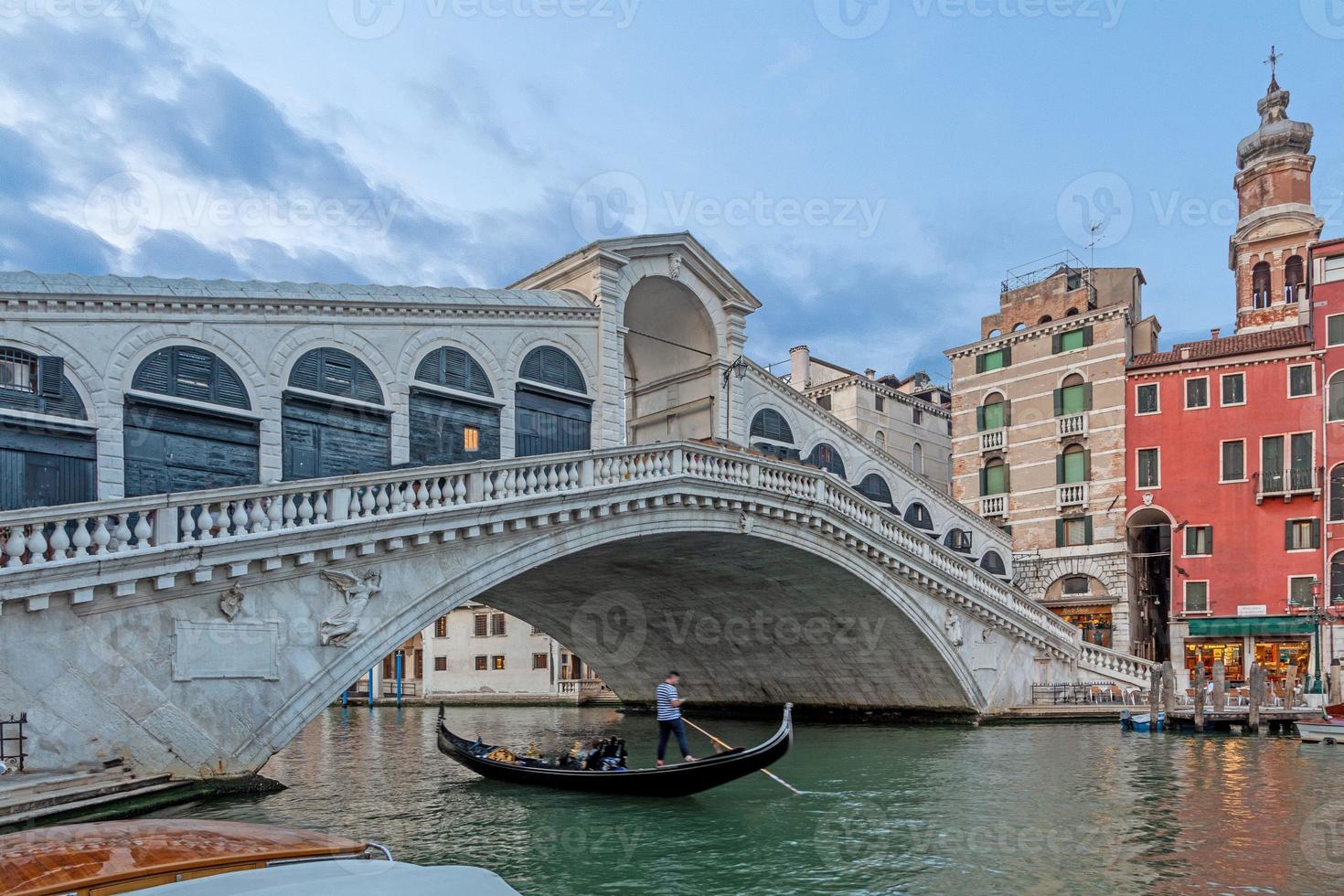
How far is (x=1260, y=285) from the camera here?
3612cm

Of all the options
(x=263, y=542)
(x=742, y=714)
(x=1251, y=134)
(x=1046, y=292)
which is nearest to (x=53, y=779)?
(x=263, y=542)

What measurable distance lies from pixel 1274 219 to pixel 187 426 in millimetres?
35473

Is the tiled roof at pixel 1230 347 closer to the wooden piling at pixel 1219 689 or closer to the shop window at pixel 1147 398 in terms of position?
the shop window at pixel 1147 398

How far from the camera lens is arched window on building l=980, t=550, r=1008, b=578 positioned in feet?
92.3

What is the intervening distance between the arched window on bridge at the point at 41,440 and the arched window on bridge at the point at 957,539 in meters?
20.4

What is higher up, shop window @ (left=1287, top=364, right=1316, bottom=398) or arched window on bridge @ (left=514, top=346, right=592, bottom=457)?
shop window @ (left=1287, top=364, right=1316, bottom=398)

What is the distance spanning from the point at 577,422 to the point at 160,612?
844 centimetres

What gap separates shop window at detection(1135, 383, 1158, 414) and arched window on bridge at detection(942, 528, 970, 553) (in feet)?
18.6

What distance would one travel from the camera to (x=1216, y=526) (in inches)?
1045

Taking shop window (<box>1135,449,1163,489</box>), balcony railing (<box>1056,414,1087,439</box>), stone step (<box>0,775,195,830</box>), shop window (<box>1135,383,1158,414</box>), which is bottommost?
stone step (<box>0,775,195,830</box>)

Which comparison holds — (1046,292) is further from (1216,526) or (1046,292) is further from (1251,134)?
(1251,134)

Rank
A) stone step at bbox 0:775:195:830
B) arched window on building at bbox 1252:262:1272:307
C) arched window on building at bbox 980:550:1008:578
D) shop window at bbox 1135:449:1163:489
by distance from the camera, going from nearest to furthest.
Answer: stone step at bbox 0:775:195:830 < shop window at bbox 1135:449:1163:489 < arched window on building at bbox 980:550:1008:578 < arched window on building at bbox 1252:262:1272:307

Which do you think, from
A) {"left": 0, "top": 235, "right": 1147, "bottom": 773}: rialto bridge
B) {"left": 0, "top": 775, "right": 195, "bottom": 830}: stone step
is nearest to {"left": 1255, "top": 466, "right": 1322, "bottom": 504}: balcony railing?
{"left": 0, "top": 235, "right": 1147, "bottom": 773}: rialto bridge

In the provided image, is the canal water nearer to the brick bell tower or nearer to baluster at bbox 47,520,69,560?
baluster at bbox 47,520,69,560
